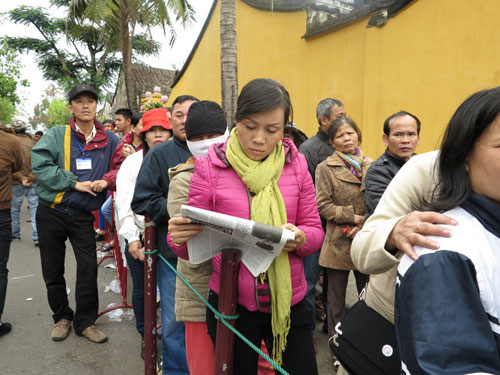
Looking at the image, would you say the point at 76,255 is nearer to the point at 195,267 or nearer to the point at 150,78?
the point at 195,267

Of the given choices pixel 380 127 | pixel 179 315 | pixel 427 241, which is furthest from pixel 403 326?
pixel 380 127

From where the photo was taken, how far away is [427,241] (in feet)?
3.12

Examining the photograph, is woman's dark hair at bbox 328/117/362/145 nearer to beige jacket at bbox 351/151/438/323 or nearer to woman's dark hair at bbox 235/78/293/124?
woman's dark hair at bbox 235/78/293/124

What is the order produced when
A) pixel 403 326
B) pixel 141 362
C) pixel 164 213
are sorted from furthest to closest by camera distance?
pixel 141 362 < pixel 164 213 < pixel 403 326

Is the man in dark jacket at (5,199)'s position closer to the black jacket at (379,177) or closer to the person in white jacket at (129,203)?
the person in white jacket at (129,203)

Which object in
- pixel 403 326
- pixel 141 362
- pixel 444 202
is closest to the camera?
pixel 403 326

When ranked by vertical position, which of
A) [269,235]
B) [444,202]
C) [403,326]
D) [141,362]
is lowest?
[141,362]

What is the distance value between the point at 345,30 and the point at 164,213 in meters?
6.48

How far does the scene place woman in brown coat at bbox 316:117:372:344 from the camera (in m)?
3.12

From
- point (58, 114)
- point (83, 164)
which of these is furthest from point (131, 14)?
point (58, 114)

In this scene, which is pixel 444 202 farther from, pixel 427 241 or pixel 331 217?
pixel 331 217

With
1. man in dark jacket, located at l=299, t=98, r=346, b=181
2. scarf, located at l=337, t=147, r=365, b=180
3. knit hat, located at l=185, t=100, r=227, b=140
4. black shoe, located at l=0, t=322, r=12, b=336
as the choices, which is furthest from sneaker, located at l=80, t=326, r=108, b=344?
scarf, located at l=337, t=147, r=365, b=180

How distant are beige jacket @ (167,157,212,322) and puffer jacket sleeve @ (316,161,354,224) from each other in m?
1.27

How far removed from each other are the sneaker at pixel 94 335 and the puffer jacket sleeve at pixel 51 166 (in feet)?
4.67
